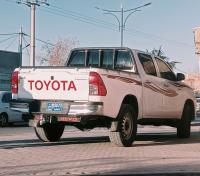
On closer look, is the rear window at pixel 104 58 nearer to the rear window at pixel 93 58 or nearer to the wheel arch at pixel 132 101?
the rear window at pixel 93 58

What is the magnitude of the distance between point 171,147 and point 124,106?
143 centimetres

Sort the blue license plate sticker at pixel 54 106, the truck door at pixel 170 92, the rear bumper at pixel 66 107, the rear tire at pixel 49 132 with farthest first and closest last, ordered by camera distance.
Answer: the truck door at pixel 170 92 → the rear tire at pixel 49 132 → the blue license plate sticker at pixel 54 106 → the rear bumper at pixel 66 107

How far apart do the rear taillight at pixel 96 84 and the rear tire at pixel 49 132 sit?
2.28 metres

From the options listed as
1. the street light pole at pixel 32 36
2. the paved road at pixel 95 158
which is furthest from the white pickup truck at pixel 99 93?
the street light pole at pixel 32 36

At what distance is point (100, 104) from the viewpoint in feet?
39.6

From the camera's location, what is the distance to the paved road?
918 cm

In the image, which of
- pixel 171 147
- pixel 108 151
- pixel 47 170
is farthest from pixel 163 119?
pixel 47 170

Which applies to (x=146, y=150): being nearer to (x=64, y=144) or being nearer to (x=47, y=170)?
(x=64, y=144)

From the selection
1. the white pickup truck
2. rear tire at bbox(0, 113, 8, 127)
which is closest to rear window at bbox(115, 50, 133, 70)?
the white pickup truck

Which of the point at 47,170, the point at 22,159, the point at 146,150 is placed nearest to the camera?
the point at 47,170

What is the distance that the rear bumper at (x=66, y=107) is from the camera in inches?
474

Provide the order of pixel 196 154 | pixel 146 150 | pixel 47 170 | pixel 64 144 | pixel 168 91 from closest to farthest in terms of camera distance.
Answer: pixel 47 170
pixel 196 154
pixel 146 150
pixel 64 144
pixel 168 91

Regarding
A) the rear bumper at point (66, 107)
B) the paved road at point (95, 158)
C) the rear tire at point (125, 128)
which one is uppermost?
the rear bumper at point (66, 107)

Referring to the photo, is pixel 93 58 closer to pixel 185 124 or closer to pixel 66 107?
pixel 66 107
